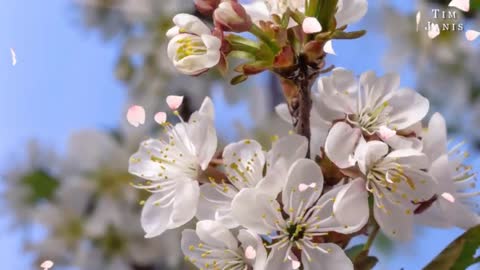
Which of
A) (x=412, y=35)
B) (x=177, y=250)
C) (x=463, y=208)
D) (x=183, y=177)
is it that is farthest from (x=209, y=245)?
(x=412, y=35)

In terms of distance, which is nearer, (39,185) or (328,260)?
(328,260)

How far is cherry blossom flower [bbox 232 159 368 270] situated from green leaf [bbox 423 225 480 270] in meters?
0.07

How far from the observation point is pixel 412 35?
80 cm

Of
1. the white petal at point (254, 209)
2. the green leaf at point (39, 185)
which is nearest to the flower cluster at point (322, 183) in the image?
the white petal at point (254, 209)

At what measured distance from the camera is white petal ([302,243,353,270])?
1.18ft

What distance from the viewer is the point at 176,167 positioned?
16.5 inches

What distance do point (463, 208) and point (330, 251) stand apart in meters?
0.10

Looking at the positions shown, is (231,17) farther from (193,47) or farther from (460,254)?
(460,254)

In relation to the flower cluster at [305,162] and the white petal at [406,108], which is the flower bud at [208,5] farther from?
the white petal at [406,108]

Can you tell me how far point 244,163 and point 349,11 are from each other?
0.35 ft

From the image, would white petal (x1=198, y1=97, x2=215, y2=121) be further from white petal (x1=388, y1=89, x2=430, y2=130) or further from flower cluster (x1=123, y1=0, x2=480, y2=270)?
white petal (x1=388, y1=89, x2=430, y2=130)

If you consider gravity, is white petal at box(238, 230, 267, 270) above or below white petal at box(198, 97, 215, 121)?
below

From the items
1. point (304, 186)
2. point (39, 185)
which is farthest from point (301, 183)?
point (39, 185)

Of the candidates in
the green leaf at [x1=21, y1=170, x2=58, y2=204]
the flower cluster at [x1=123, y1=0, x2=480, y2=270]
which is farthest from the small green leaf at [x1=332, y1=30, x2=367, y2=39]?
the green leaf at [x1=21, y1=170, x2=58, y2=204]
